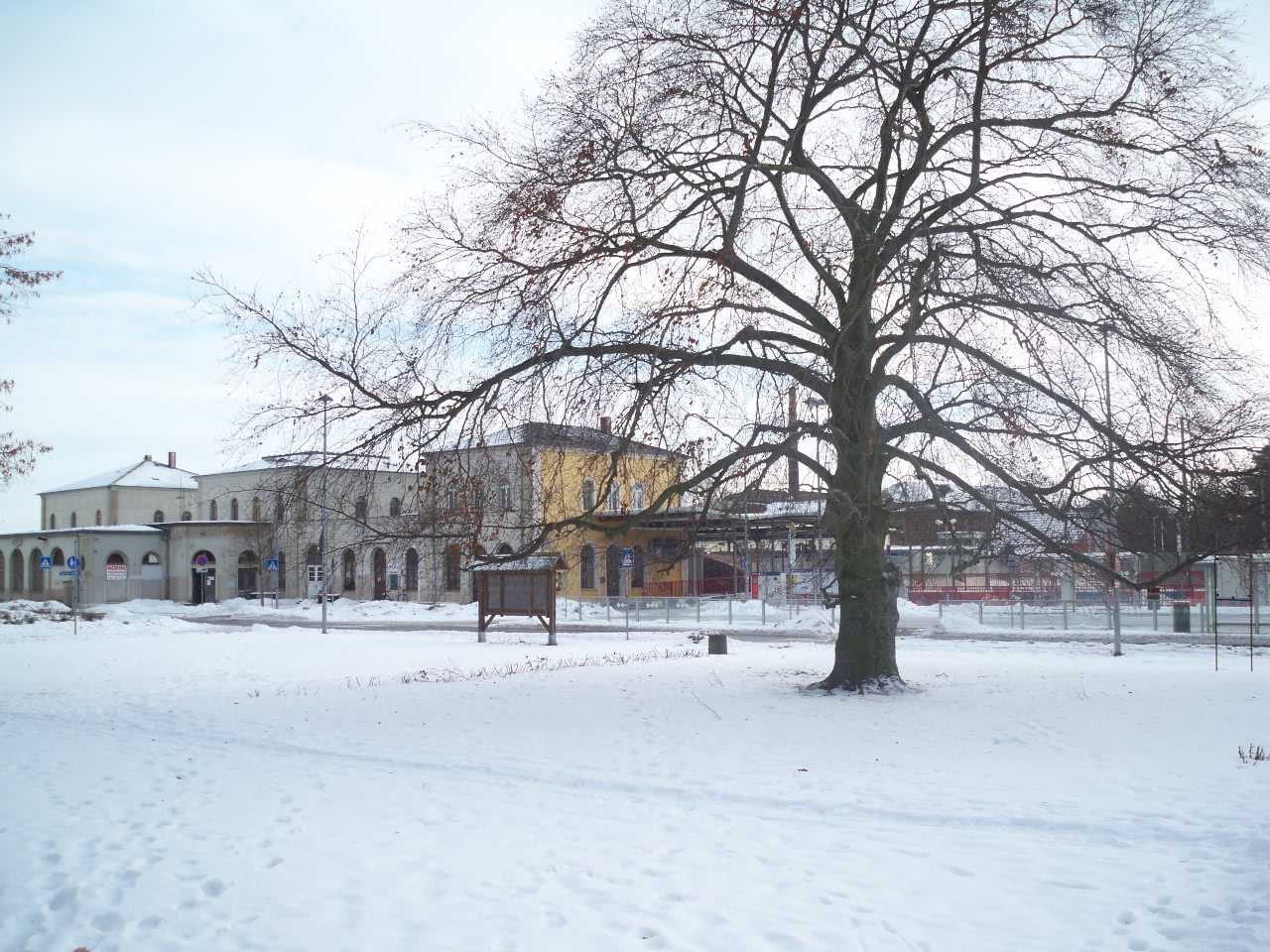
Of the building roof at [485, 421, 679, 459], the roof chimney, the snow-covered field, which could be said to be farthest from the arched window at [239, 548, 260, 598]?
the roof chimney

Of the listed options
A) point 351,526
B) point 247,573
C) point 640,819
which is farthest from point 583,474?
point 247,573

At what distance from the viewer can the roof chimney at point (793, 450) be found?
1351 cm

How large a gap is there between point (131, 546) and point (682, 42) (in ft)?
210

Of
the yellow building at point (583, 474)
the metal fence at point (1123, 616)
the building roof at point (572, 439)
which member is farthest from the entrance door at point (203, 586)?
the building roof at point (572, 439)

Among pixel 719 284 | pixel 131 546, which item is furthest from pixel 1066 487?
pixel 131 546

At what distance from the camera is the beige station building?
14.0 meters

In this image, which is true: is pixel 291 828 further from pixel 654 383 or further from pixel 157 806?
pixel 654 383

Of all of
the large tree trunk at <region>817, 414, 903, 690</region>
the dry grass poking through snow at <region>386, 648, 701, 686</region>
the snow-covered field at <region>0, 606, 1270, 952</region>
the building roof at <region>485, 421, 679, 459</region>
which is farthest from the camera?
the dry grass poking through snow at <region>386, 648, 701, 686</region>

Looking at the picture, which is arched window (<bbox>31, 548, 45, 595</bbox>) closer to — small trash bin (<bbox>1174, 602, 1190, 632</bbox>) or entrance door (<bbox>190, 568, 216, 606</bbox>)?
entrance door (<bbox>190, 568, 216, 606</bbox>)

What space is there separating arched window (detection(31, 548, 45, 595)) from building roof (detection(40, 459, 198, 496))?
372 inches

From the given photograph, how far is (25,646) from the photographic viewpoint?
97.2 ft

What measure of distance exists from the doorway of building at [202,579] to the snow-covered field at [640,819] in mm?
54265

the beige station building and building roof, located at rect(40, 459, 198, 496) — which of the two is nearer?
the beige station building

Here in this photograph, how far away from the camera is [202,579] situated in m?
67.5
